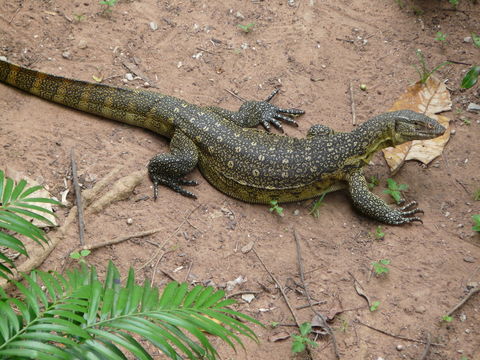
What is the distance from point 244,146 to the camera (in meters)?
6.21

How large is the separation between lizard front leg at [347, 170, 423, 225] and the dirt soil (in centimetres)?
16

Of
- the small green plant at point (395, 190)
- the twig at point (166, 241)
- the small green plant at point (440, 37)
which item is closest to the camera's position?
the twig at point (166, 241)

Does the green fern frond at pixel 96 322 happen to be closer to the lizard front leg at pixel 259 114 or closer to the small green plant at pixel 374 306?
the small green plant at pixel 374 306

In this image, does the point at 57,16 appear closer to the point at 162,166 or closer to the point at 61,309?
the point at 162,166

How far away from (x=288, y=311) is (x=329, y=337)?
491 millimetres

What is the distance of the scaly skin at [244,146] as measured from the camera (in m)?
6.12

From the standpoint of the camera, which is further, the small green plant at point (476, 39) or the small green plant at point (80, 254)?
the small green plant at point (476, 39)

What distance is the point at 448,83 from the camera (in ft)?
24.2

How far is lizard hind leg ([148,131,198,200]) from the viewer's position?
6.10m

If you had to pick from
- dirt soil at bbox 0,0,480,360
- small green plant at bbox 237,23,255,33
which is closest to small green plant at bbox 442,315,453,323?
dirt soil at bbox 0,0,480,360

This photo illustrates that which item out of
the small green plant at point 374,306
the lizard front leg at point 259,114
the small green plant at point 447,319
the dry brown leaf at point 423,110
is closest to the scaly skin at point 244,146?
the lizard front leg at point 259,114

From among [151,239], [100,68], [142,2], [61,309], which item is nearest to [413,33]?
[142,2]

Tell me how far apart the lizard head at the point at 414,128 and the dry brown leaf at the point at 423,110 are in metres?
0.46

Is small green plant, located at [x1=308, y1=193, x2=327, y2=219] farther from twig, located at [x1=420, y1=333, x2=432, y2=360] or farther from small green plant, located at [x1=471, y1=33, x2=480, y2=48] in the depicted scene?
small green plant, located at [x1=471, y1=33, x2=480, y2=48]
